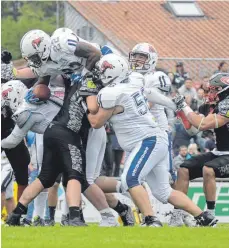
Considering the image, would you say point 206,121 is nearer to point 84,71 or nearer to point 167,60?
point 84,71

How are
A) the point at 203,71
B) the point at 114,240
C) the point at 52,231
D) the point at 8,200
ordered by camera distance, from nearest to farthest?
the point at 114,240
the point at 52,231
the point at 8,200
the point at 203,71

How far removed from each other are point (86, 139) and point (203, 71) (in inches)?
304

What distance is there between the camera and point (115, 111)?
39.1 feet

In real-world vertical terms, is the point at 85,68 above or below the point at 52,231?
above

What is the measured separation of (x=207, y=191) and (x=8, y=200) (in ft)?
10.9

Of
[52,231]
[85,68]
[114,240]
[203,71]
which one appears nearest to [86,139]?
[85,68]

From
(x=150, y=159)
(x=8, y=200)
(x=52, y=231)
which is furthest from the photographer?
(x=8, y=200)

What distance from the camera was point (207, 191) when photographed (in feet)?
43.7

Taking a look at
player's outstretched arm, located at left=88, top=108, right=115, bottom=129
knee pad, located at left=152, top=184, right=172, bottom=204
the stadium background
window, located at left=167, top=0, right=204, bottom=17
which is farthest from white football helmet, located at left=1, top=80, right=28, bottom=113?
window, located at left=167, top=0, right=204, bottom=17

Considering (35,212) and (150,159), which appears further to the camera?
(35,212)

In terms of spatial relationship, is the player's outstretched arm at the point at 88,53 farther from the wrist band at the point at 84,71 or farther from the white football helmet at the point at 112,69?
the white football helmet at the point at 112,69

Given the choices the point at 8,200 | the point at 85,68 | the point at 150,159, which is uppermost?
the point at 85,68

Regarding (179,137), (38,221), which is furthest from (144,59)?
(179,137)

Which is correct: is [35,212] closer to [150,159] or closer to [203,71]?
[150,159]
